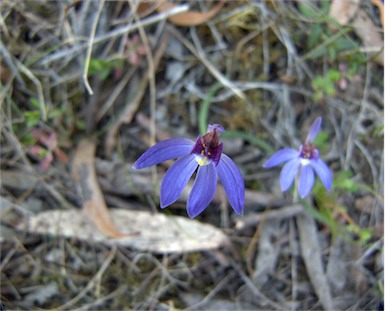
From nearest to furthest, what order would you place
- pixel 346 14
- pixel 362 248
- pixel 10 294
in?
pixel 10 294
pixel 362 248
pixel 346 14

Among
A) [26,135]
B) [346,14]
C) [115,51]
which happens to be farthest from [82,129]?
[346,14]

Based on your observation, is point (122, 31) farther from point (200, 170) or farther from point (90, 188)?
point (200, 170)

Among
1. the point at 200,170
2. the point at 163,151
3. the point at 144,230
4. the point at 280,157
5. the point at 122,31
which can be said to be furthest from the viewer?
the point at 122,31

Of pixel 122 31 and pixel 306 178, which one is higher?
pixel 122 31

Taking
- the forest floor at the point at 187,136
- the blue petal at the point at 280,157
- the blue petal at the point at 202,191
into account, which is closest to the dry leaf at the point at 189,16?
the forest floor at the point at 187,136

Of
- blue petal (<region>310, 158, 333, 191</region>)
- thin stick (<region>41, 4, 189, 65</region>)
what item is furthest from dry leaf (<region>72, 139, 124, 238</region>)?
blue petal (<region>310, 158, 333, 191</region>)

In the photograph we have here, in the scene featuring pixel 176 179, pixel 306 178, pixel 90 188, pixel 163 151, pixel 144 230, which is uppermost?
pixel 163 151

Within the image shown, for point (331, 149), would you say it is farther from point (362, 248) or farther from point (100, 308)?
point (100, 308)

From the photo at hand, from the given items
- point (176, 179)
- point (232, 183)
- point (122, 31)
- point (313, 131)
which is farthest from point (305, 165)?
point (122, 31)
